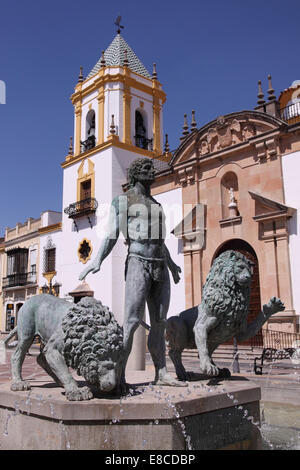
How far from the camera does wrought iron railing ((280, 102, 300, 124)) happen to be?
14609mm

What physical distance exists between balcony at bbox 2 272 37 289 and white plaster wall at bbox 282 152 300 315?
16.7 meters

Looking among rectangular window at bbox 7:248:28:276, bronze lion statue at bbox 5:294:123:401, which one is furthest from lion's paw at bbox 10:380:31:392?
rectangular window at bbox 7:248:28:276

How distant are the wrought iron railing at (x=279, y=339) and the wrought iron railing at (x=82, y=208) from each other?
404 inches

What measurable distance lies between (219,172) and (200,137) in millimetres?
1726

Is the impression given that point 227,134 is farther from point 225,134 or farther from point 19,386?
point 19,386

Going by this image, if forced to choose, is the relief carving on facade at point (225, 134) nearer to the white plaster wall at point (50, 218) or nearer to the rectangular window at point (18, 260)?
the white plaster wall at point (50, 218)

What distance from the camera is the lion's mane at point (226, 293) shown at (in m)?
3.67

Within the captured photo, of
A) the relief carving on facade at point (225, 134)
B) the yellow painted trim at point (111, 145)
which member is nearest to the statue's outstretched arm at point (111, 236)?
the relief carving on facade at point (225, 134)

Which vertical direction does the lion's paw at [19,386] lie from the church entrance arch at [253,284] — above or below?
below

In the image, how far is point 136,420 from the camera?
2.72m

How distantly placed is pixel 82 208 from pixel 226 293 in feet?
58.0

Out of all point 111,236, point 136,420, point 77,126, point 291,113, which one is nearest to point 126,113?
point 77,126
